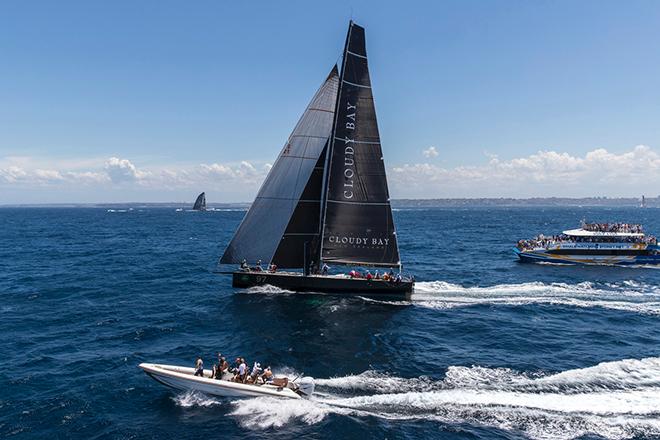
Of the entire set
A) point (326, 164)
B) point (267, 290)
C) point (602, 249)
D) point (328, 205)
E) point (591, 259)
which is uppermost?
point (326, 164)

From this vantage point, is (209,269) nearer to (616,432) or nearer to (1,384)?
(1,384)

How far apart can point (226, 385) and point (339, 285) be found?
2000cm

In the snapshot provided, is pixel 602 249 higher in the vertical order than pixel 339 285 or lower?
higher

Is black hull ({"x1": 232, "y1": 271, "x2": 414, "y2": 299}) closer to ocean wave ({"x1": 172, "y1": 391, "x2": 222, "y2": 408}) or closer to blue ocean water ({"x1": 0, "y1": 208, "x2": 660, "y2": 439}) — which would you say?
blue ocean water ({"x1": 0, "y1": 208, "x2": 660, "y2": 439})

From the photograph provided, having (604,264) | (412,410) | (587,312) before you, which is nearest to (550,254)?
(604,264)

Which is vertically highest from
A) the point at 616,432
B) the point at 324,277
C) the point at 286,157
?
the point at 286,157

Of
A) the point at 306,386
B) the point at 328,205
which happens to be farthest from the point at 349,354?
the point at 328,205

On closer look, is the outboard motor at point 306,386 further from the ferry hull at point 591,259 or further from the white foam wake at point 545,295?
the ferry hull at point 591,259

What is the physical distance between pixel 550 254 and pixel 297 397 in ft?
178

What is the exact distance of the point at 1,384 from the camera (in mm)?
24328

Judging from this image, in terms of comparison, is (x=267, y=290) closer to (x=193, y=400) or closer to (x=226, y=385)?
(x=193, y=400)

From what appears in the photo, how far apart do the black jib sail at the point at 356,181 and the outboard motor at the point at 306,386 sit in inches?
787

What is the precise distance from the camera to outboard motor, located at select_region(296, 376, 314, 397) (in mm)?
22672

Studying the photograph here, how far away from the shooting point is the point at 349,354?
29391 millimetres
